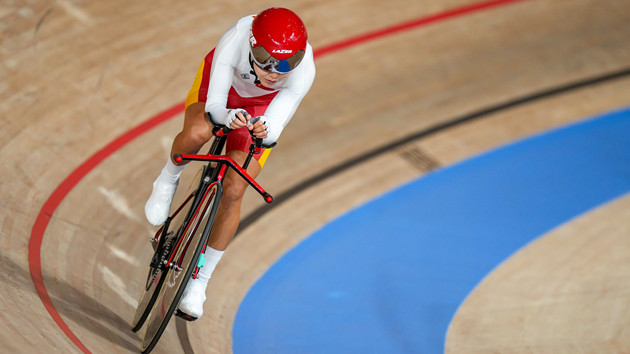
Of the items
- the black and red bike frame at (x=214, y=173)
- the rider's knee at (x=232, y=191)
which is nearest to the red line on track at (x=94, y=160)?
the black and red bike frame at (x=214, y=173)

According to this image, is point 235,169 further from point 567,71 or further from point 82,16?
point 567,71

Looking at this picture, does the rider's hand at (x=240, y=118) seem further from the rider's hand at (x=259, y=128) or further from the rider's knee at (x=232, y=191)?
the rider's knee at (x=232, y=191)

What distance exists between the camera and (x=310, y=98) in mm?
5434

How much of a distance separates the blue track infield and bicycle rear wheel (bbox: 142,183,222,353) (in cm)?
61

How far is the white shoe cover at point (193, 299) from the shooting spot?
10.2 ft

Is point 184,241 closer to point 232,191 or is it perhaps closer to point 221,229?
point 221,229

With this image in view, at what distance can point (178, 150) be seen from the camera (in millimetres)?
3188

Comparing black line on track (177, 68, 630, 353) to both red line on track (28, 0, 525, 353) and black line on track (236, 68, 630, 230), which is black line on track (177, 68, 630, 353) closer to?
black line on track (236, 68, 630, 230)

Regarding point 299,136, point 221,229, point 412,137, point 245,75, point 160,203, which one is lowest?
point 221,229

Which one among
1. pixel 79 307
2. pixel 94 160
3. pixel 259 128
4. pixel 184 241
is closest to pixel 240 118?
pixel 259 128

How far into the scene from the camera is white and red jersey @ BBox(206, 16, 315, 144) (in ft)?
9.71

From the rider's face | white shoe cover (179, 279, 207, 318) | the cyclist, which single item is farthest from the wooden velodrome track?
the rider's face

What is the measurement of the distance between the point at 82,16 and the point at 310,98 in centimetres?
175

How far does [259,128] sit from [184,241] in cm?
61
